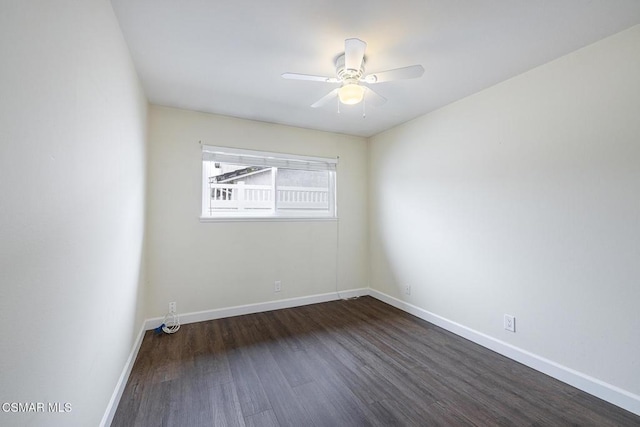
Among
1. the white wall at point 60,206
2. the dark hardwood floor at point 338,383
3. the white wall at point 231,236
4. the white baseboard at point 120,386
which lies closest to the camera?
the white wall at point 60,206

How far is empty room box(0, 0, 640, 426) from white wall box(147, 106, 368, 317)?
0.03m

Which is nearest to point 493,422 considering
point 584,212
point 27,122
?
point 584,212

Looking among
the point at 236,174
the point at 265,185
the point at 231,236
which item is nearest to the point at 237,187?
the point at 236,174

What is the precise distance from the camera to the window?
124 inches

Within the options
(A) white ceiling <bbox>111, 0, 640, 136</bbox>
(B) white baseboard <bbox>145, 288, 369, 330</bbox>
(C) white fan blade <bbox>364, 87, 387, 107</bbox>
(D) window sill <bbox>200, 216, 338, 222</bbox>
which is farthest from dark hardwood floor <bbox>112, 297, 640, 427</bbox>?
(A) white ceiling <bbox>111, 0, 640, 136</bbox>

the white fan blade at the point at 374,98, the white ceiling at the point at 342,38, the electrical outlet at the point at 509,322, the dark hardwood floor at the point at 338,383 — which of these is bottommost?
the dark hardwood floor at the point at 338,383

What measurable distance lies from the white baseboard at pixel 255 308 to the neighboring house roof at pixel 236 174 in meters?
1.51

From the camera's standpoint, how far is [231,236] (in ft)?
10.4

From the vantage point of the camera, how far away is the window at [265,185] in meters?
3.15

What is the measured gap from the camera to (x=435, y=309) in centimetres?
296

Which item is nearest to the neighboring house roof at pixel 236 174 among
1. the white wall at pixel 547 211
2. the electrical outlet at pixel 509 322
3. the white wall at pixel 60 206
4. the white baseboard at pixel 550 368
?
the white wall at pixel 60 206

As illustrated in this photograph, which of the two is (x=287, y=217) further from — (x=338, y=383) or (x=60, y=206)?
(x=60, y=206)

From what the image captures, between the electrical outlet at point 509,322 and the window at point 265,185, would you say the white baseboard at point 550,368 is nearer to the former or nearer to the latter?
the electrical outlet at point 509,322

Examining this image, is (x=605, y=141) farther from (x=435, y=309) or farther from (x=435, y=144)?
(x=435, y=309)
